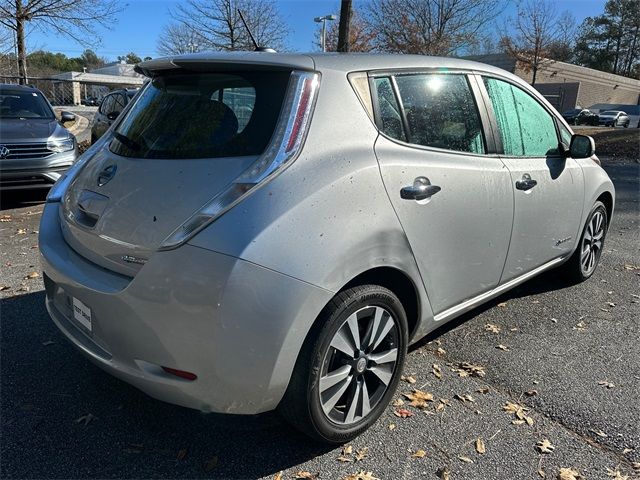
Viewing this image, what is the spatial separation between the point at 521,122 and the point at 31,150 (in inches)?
248

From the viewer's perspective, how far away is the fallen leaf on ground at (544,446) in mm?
2521

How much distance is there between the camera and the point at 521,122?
363cm

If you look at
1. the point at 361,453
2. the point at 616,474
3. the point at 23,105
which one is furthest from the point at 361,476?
the point at 23,105

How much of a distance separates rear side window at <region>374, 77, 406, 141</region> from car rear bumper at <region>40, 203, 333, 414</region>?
93cm

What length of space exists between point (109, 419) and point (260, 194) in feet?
4.81

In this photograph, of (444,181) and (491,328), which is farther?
(491,328)

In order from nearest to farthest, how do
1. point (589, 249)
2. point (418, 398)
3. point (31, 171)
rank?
point (418, 398) → point (589, 249) → point (31, 171)

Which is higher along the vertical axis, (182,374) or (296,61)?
(296,61)

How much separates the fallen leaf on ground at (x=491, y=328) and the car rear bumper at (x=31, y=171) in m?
5.98

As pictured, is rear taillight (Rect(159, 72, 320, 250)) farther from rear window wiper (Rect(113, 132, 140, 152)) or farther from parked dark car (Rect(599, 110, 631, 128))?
parked dark car (Rect(599, 110, 631, 128))

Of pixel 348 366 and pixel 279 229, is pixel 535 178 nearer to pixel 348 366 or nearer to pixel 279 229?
pixel 348 366

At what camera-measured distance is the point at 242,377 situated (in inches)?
80.8

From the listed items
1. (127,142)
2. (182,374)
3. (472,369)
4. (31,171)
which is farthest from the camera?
(31,171)

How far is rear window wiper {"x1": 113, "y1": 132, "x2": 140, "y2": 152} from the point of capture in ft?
8.49
